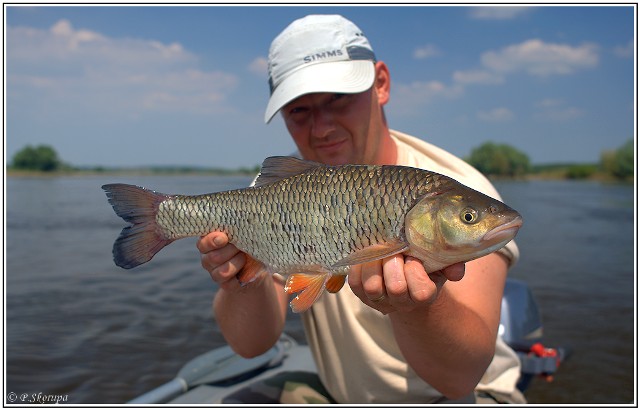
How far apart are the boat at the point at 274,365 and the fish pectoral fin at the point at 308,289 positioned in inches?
66.6

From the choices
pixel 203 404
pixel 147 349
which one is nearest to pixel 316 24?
pixel 203 404

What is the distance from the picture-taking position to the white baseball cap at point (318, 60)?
2.74 metres

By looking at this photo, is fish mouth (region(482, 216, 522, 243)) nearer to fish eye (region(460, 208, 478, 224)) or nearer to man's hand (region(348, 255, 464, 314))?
fish eye (region(460, 208, 478, 224))

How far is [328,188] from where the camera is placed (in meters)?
1.99

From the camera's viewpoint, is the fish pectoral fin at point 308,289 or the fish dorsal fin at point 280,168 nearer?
the fish pectoral fin at point 308,289

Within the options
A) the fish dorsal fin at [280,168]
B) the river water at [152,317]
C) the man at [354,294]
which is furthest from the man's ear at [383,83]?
the river water at [152,317]

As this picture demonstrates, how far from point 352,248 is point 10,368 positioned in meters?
5.76

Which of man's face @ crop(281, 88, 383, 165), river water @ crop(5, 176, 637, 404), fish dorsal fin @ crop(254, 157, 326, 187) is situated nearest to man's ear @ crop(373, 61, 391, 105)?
man's face @ crop(281, 88, 383, 165)

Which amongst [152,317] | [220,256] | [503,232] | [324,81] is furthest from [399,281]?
[152,317]

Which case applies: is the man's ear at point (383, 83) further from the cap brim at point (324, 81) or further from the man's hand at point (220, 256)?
the man's hand at point (220, 256)

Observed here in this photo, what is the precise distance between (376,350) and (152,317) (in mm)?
5849

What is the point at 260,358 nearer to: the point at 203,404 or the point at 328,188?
the point at 203,404

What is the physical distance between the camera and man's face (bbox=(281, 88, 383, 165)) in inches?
115

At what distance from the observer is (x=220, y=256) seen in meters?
2.30
